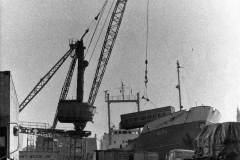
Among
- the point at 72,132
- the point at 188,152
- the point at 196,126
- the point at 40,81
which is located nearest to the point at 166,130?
the point at 196,126

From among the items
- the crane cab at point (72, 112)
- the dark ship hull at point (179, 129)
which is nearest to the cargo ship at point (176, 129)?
the dark ship hull at point (179, 129)

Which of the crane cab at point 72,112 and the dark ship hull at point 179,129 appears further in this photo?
the crane cab at point 72,112

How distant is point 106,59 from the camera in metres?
67.8

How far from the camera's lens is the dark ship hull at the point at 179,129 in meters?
41.7

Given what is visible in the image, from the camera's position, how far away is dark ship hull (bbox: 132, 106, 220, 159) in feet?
137

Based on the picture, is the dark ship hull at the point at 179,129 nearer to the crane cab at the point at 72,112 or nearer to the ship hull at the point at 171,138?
the ship hull at the point at 171,138

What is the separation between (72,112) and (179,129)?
21341mm

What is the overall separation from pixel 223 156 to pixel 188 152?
9.40 meters

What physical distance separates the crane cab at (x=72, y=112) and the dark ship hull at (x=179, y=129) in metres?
16.0

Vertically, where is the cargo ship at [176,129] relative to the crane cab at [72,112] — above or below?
below

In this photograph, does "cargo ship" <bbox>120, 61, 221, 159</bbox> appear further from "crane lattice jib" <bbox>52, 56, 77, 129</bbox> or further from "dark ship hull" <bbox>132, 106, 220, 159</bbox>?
"crane lattice jib" <bbox>52, 56, 77, 129</bbox>

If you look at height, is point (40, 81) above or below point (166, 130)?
above

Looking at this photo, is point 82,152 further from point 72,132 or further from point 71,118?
point 71,118

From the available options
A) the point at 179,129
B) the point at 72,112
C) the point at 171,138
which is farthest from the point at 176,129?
the point at 72,112
